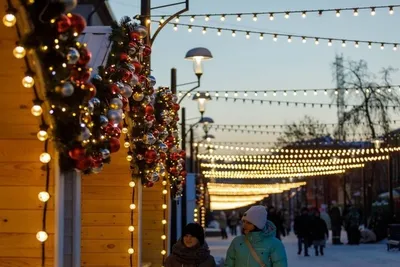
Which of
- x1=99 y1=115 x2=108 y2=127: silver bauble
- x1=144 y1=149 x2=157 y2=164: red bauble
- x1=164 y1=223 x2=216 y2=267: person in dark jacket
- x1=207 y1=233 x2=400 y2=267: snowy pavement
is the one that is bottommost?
x1=207 y1=233 x2=400 y2=267: snowy pavement

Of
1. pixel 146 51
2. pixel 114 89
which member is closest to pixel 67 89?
pixel 114 89

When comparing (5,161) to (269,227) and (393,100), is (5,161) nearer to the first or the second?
(269,227)

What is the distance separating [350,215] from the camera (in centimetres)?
3791

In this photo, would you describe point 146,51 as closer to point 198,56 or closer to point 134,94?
point 134,94

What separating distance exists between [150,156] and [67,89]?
541cm

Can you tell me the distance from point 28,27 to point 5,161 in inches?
47.0

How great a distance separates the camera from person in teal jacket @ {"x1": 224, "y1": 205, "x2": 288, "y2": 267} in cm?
866

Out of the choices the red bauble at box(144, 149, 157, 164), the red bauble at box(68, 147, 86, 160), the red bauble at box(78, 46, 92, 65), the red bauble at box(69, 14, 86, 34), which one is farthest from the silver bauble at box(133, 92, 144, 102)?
the red bauble at box(69, 14, 86, 34)

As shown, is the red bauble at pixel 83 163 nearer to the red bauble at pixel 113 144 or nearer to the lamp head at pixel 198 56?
the red bauble at pixel 113 144

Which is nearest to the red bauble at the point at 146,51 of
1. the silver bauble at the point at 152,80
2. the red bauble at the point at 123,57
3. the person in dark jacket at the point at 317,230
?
the silver bauble at the point at 152,80

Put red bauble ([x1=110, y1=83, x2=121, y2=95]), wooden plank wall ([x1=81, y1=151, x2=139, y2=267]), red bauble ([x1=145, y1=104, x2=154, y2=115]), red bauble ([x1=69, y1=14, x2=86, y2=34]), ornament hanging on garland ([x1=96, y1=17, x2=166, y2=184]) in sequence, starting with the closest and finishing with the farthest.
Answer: red bauble ([x1=69, y1=14, x2=86, y2=34]), red bauble ([x1=110, y1=83, x2=121, y2=95]), ornament hanging on garland ([x1=96, y1=17, x2=166, y2=184]), wooden plank wall ([x1=81, y1=151, x2=139, y2=267]), red bauble ([x1=145, y1=104, x2=154, y2=115])

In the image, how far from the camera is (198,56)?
64.6 feet

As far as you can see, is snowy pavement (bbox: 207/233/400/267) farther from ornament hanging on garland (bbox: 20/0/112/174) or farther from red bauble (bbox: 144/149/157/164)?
ornament hanging on garland (bbox: 20/0/112/174)

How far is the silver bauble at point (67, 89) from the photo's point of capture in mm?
6504
